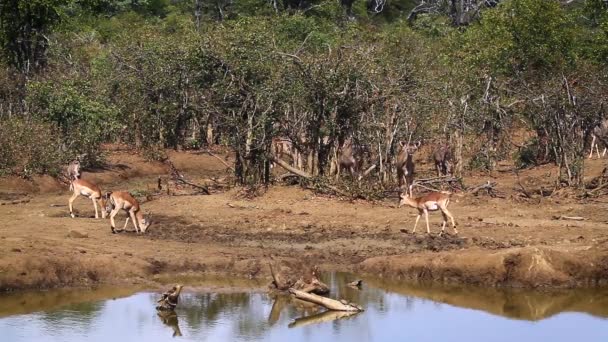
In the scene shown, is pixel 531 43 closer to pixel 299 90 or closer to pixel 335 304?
pixel 299 90

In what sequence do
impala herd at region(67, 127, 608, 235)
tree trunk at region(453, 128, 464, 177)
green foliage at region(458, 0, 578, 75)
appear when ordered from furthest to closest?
green foliage at region(458, 0, 578, 75) → tree trunk at region(453, 128, 464, 177) → impala herd at region(67, 127, 608, 235)

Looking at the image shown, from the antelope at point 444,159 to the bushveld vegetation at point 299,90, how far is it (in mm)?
436

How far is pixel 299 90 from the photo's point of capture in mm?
22672

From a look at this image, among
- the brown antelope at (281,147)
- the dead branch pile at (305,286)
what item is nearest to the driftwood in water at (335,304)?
the dead branch pile at (305,286)

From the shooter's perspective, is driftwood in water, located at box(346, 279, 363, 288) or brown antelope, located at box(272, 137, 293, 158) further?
brown antelope, located at box(272, 137, 293, 158)

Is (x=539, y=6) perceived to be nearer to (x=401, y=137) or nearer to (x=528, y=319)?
(x=401, y=137)

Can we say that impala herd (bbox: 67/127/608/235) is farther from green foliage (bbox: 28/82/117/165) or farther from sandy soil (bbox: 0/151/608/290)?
green foliage (bbox: 28/82/117/165)

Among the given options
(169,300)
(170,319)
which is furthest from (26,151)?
(170,319)

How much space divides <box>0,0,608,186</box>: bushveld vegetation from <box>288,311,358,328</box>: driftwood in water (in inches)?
345

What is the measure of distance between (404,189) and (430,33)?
29.7 meters

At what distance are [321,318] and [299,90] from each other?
375 inches

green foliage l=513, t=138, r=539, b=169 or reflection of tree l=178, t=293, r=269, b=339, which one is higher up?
green foliage l=513, t=138, r=539, b=169

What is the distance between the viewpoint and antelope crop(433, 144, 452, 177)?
26.3 m

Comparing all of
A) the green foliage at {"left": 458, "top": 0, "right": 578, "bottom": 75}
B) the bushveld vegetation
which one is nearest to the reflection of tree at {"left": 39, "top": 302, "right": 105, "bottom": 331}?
the bushveld vegetation
